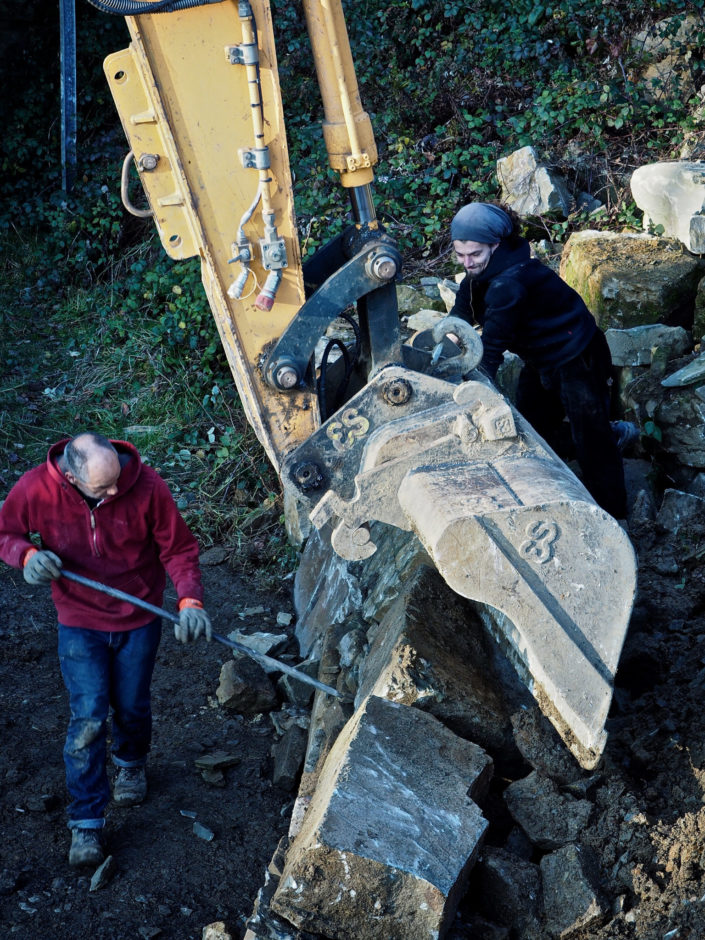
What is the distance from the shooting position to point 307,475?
3963 millimetres

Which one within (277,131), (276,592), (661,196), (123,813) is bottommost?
(276,592)

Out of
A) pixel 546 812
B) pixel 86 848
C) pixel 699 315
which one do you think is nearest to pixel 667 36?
pixel 699 315

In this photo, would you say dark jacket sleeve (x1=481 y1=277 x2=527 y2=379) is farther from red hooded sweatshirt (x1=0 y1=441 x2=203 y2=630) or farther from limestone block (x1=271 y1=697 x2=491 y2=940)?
limestone block (x1=271 y1=697 x2=491 y2=940)

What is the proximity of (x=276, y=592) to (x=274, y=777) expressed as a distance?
1758 millimetres

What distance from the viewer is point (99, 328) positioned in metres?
8.70

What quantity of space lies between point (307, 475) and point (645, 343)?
2937 millimetres

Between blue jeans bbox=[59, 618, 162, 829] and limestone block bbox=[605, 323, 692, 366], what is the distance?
3.43 meters

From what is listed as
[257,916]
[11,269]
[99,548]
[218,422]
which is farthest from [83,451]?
[11,269]

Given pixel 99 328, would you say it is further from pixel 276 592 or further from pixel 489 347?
pixel 489 347

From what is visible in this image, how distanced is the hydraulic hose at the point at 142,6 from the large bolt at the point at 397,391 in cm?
157

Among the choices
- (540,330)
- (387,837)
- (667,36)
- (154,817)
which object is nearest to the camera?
(387,837)

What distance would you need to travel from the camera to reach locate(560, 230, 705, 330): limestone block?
622 cm

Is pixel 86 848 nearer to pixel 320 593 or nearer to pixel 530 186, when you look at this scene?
pixel 320 593

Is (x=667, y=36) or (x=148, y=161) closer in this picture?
(x=148, y=161)
